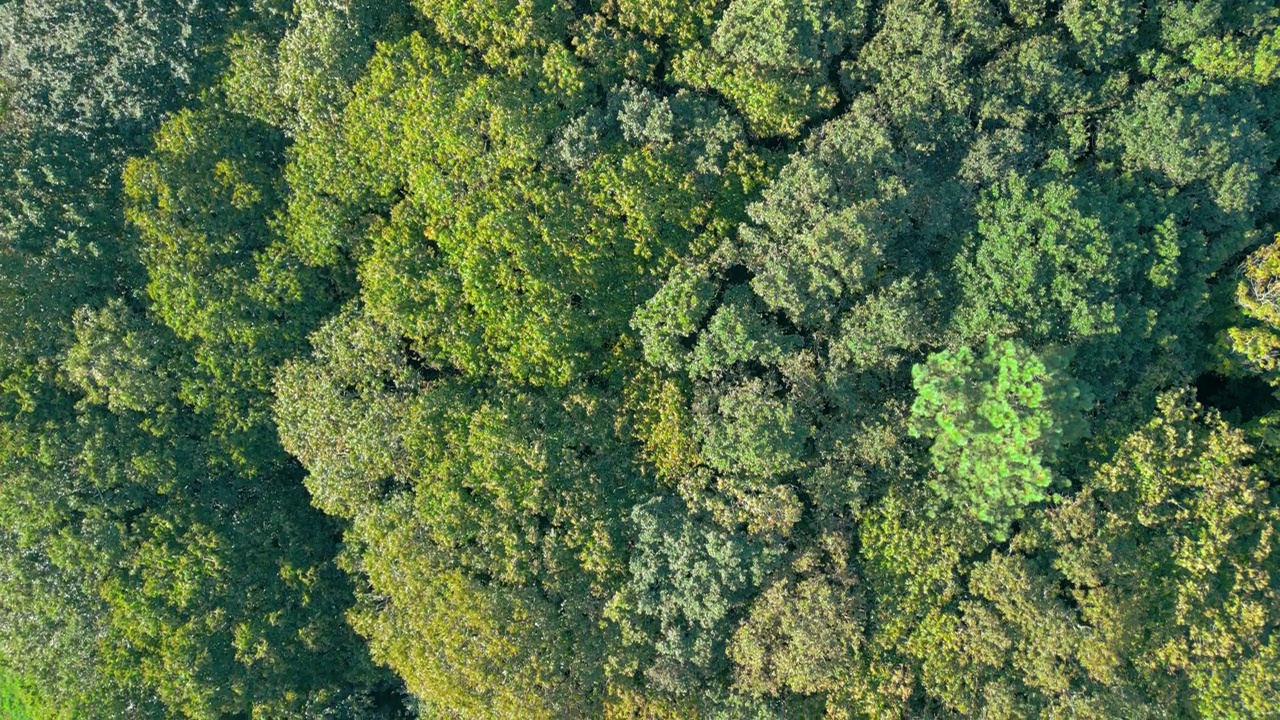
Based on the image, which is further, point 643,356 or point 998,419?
point 643,356

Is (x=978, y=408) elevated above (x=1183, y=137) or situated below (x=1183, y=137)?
below

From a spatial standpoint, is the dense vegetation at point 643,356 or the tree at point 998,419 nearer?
the tree at point 998,419

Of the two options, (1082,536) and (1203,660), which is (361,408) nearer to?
(1082,536)

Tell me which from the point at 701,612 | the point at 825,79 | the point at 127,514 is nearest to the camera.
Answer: the point at 701,612

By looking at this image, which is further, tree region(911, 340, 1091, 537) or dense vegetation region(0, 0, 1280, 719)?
dense vegetation region(0, 0, 1280, 719)

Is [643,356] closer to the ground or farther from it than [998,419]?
farther from it

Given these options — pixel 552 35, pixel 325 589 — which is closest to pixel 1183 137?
pixel 552 35

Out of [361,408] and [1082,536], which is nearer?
[1082,536]

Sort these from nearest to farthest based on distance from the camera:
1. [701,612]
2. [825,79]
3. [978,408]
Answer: [978,408] → [701,612] → [825,79]
